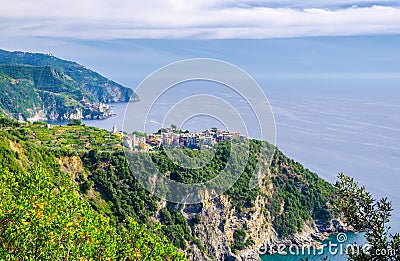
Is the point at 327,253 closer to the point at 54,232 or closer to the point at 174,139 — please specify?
the point at 174,139

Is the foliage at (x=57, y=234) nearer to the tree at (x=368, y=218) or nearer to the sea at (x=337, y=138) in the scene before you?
the tree at (x=368, y=218)

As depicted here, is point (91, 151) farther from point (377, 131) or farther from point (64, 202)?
point (377, 131)

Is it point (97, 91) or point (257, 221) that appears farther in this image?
point (97, 91)

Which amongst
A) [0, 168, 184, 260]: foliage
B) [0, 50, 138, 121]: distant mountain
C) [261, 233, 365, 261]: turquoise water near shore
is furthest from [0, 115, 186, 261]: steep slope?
[0, 50, 138, 121]: distant mountain

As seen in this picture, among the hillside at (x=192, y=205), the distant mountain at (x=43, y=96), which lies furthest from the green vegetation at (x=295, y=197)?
the distant mountain at (x=43, y=96)

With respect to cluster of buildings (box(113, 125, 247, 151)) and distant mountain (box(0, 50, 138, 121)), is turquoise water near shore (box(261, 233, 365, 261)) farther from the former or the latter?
distant mountain (box(0, 50, 138, 121))

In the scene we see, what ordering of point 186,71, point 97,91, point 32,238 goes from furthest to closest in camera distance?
1. point 97,91
2. point 186,71
3. point 32,238

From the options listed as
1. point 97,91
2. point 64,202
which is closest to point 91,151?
point 64,202
